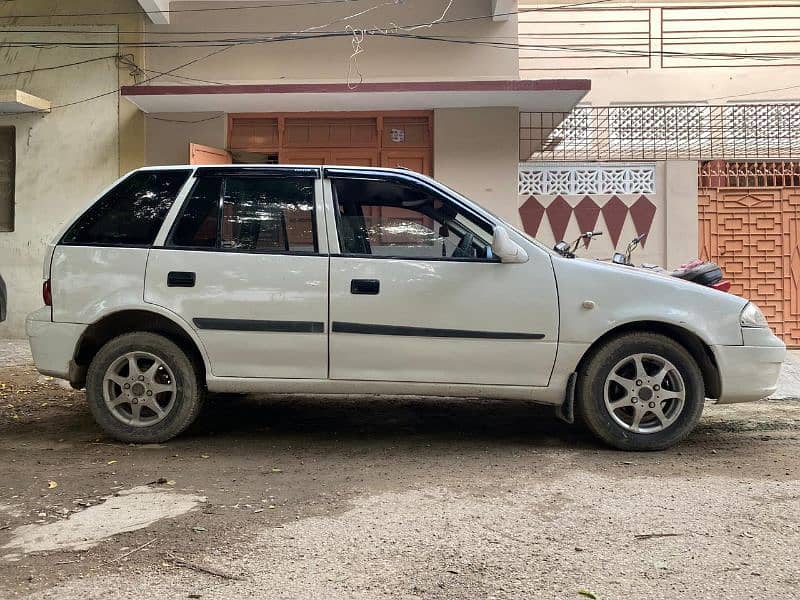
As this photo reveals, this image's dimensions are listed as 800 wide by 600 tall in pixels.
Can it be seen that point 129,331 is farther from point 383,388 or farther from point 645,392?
point 645,392

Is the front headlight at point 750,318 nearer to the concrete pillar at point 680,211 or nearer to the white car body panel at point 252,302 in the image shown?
the white car body panel at point 252,302

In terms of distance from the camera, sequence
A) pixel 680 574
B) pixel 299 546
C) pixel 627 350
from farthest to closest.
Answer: pixel 627 350, pixel 299 546, pixel 680 574

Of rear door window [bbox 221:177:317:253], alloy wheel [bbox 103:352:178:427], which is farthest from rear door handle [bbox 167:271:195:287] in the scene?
alloy wheel [bbox 103:352:178:427]

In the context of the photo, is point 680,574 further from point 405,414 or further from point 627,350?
point 405,414

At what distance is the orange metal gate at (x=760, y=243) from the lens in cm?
977

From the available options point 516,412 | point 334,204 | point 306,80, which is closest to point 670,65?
point 306,80

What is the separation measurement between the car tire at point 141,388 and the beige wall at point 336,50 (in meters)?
6.38

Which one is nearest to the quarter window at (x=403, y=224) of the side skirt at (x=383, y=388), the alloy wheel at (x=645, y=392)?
the side skirt at (x=383, y=388)

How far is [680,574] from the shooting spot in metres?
2.92

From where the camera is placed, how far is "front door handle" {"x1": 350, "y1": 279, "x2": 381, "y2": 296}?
4.64 metres

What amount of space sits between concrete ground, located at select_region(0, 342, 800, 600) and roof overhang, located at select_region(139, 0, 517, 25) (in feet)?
21.0

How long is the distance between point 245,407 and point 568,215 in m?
5.44

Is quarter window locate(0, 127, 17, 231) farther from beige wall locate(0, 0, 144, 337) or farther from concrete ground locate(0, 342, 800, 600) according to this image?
concrete ground locate(0, 342, 800, 600)

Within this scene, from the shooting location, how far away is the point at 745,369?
15.2 feet
